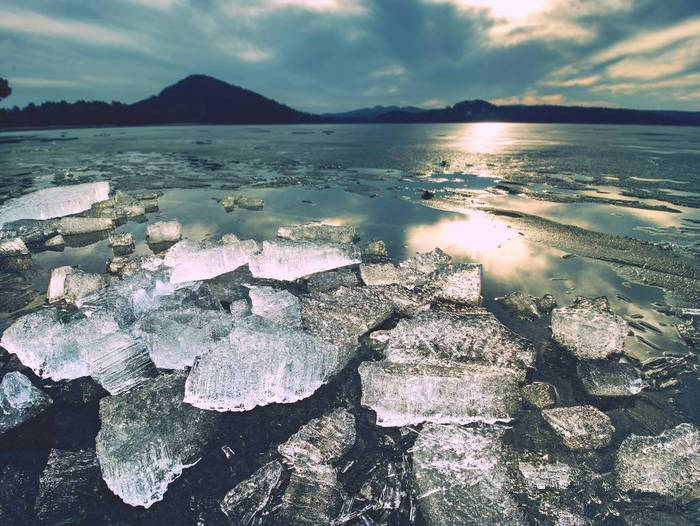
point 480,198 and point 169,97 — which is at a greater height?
point 169,97

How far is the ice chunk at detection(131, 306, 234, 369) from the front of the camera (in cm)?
213

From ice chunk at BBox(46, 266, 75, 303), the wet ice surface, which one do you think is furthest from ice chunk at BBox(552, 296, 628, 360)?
ice chunk at BBox(46, 266, 75, 303)

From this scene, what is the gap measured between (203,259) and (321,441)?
2364 mm

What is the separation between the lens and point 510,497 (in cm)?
148

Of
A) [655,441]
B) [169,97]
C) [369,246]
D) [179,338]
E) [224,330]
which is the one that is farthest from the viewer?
[169,97]

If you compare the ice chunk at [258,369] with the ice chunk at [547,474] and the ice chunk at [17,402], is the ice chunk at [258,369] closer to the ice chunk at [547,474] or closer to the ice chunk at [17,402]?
the ice chunk at [17,402]

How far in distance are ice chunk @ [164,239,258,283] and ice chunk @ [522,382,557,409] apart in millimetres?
2727

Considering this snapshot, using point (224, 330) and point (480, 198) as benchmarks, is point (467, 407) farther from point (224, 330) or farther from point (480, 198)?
point (480, 198)

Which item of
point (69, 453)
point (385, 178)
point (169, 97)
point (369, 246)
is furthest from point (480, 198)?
point (169, 97)

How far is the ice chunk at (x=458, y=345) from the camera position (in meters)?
2.15

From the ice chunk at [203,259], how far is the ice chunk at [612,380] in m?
3.00

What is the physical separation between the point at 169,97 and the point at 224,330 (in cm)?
14470

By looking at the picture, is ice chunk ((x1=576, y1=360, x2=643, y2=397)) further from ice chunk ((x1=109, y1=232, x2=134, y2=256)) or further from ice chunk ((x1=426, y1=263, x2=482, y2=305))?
ice chunk ((x1=109, y1=232, x2=134, y2=256))

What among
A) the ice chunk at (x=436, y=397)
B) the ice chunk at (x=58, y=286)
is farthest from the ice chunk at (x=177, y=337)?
the ice chunk at (x=58, y=286)
